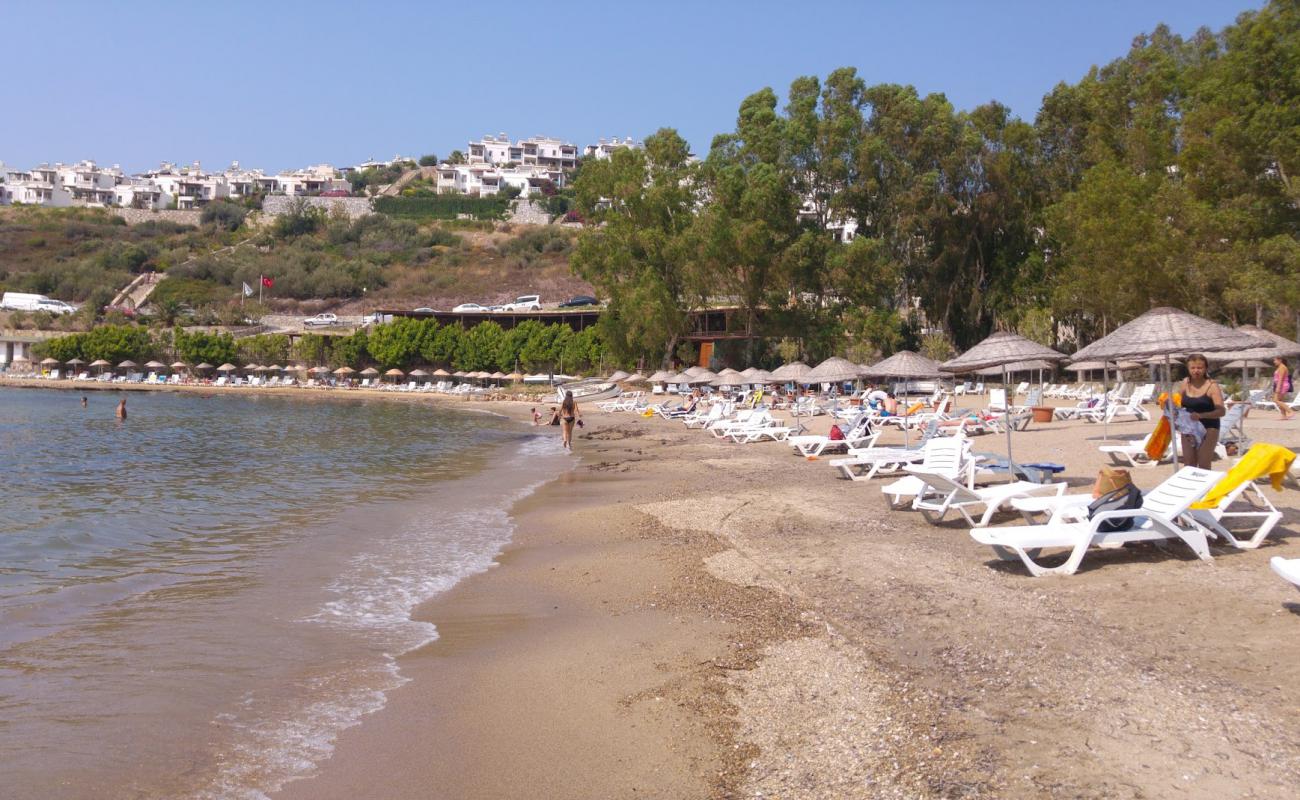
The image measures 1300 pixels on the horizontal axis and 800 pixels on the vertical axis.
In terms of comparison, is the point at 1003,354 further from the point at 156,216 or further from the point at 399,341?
the point at 156,216

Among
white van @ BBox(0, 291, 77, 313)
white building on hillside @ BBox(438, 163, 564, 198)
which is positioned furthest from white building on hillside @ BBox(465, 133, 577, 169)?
white van @ BBox(0, 291, 77, 313)

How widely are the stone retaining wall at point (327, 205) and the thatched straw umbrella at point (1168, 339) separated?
406 feet

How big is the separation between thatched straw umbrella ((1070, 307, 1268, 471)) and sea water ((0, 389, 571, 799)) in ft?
21.1

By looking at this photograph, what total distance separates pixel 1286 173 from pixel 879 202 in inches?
799

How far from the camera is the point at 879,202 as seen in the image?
43125mm

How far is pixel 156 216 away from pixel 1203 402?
13347 centimetres

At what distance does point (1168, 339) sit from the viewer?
9367 millimetres

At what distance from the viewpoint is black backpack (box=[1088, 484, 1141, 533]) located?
22.6ft

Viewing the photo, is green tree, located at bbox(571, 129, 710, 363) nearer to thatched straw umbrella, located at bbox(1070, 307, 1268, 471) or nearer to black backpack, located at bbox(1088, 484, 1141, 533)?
thatched straw umbrella, located at bbox(1070, 307, 1268, 471)

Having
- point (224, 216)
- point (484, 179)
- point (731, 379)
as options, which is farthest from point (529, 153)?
point (731, 379)

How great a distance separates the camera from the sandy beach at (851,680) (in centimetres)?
380

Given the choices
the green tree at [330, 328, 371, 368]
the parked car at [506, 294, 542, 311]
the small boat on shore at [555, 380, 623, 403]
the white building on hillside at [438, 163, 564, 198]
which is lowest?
the small boat on shore at [555, 380, 623, 403]

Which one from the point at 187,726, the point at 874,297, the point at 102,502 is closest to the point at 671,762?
the point at 187,726

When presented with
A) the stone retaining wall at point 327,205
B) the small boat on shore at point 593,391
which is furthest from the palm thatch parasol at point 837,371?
the stone retaining wall at point 327,205
